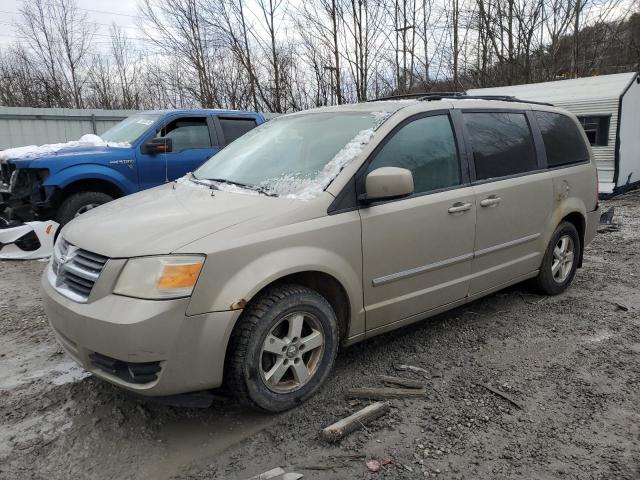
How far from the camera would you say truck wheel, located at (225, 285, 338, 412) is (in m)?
2.55

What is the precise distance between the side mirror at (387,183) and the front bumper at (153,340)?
3.47 feet

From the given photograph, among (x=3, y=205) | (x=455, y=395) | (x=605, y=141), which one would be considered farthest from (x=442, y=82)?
(x=455, y=395)

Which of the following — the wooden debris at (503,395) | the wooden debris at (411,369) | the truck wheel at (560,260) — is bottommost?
the wooden debris at (503,395)

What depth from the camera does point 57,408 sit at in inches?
114

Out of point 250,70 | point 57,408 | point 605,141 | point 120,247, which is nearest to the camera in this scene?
point 120,247

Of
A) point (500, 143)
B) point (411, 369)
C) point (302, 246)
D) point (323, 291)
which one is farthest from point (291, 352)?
point (500, 143)

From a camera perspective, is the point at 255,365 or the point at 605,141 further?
the point at 605,141

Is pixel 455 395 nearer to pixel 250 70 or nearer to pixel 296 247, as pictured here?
pixel 296 247

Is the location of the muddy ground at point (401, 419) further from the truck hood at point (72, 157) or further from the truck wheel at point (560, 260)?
the truck hood at point (72, 157)

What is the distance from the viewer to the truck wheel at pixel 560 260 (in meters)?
4.44

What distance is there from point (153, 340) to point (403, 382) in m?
1.56

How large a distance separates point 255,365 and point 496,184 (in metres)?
2.31

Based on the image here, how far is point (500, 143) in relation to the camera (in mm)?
3912

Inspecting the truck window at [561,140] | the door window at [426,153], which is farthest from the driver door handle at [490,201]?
the truck window at [561,140]
